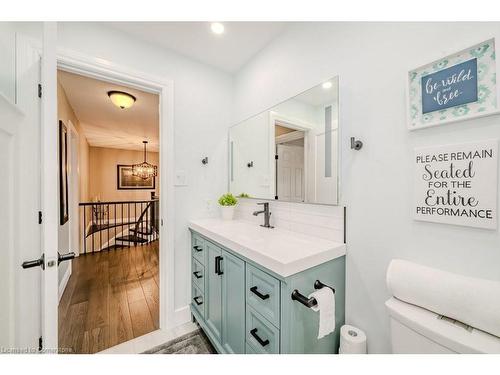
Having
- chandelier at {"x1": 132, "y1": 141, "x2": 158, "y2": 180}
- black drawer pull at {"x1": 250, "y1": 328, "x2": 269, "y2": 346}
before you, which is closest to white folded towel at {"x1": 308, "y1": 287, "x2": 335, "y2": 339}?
black drawer pull at {"x1": 250, "y1": 328, "x2": 269, "y2": 346}

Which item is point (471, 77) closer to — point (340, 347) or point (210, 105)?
point (340, 347)

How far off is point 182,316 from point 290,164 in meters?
1.64

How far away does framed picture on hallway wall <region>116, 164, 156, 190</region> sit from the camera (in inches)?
265

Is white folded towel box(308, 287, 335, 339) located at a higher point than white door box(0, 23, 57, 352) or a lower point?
lower

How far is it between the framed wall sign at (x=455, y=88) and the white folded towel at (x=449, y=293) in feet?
2.06

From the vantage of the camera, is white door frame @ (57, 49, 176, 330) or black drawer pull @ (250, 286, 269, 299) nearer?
black drawer pull @ (250, 286, 269, 299)

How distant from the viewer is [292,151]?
161 centimetres

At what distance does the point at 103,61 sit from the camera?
1.52 meters

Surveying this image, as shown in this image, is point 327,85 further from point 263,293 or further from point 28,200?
point 28,200

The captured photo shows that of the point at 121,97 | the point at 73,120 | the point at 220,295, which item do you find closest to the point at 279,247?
the point at 220,295

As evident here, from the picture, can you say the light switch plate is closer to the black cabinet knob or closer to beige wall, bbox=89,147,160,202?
the black cabinet knob

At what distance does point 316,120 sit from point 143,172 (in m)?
6.71

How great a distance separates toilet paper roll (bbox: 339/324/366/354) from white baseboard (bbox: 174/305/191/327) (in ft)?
4.30
